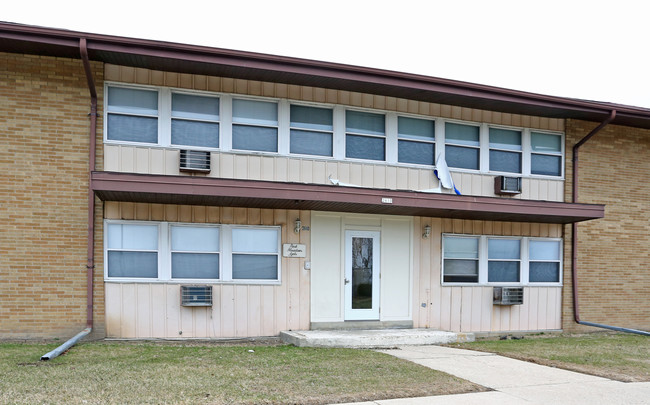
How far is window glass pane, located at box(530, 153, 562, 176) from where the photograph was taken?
43.1 ft

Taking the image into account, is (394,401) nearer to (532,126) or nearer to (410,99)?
(410,99)

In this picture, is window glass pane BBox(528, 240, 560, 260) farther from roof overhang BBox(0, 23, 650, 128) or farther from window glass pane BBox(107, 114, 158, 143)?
window glass pane BBox(107, 114, 158, 143)

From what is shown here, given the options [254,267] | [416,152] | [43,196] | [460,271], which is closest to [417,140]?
[416,152]

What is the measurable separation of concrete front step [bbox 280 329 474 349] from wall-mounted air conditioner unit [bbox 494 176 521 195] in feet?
10.8

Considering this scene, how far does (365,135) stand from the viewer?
1173cm

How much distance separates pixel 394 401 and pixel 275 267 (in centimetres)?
538

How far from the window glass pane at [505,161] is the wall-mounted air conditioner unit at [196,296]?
6.83m

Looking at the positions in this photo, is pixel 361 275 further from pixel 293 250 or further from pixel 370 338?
pixel 370 338

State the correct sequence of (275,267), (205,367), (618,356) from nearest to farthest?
(205,367) < (618,356) < (275,267)

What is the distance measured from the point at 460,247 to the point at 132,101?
7.46m

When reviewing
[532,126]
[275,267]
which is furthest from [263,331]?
[532,126]

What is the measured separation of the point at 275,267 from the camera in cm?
1112

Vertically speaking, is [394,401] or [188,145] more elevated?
[188,145]

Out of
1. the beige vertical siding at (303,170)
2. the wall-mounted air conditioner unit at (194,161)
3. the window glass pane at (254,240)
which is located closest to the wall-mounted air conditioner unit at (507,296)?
the beige vertical siding at (303,170)
